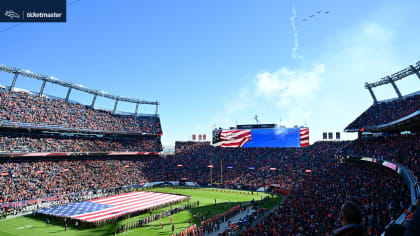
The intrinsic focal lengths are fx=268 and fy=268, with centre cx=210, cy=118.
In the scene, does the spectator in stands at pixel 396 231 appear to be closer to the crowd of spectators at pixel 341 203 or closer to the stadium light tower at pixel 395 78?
the crowd of spectators at pixel 341 203

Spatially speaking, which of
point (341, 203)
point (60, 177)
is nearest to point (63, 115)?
Result: point (60, 177)

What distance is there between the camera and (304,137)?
222 feet

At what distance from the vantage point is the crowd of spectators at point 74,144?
4616cm

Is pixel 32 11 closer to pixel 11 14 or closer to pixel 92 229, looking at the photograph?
pixel 11 14

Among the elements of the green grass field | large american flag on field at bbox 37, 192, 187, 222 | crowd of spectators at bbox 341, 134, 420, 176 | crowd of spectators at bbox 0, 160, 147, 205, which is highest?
crowd of spectators at bbox 341, 134, 420, 176

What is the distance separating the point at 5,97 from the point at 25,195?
2065cm

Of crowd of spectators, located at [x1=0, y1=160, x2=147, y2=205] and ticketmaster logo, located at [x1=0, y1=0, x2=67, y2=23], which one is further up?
ticketmaster logo, located at [x1=0, y1=0, x2=67, y2=23]

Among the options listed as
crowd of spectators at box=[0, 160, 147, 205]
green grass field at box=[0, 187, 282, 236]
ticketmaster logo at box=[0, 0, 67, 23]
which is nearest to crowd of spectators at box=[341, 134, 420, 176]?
green grass field at box=[0, 187, 282, 236]

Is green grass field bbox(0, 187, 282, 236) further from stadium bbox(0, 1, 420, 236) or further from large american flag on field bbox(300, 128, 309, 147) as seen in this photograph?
large american flag on field bbox(300, 128, 309, 147)

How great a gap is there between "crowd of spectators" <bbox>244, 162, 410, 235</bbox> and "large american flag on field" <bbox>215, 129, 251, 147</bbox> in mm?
38689

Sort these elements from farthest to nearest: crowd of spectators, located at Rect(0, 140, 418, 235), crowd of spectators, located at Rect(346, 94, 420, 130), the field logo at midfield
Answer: crowd of spectators, located at Rect(346, 94, 420, 130) < crowd of spectators, located at Rect(0, 140, 418, 235) < the field logo at midfield

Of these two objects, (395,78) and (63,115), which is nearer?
(395,78)

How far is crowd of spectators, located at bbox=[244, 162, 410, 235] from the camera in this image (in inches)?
678

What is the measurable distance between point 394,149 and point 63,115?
194 ft
